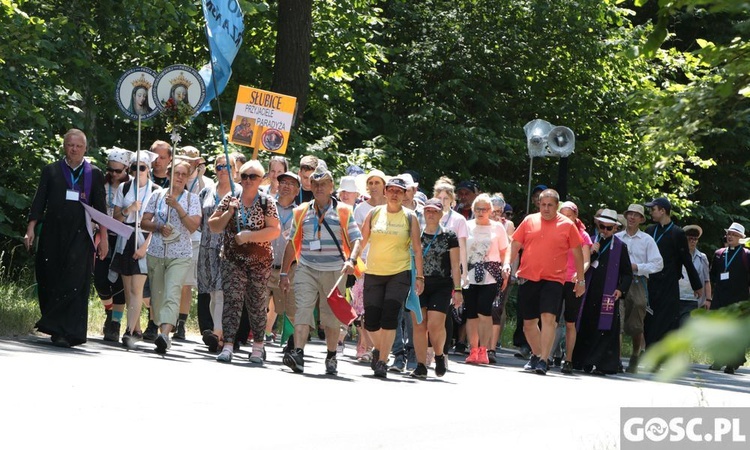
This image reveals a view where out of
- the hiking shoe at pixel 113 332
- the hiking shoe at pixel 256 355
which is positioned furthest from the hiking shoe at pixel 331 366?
the hiking shoe at pixel 113 332

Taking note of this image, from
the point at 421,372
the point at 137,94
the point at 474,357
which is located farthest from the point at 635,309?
the point at 137,94

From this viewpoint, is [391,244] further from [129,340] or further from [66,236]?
[66,236]

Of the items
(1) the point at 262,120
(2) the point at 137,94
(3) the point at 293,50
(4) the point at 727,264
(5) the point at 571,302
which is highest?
(3) the point at 293,50

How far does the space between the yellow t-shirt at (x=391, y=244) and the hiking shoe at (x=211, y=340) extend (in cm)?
204

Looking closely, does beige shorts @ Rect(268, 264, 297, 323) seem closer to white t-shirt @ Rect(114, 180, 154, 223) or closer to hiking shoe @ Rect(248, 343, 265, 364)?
hiking shoe @ Rect(248, 343, 265, 364)

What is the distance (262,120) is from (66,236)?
5.31 metres

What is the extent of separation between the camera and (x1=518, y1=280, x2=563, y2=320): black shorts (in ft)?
48.7

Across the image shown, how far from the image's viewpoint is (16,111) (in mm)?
19250

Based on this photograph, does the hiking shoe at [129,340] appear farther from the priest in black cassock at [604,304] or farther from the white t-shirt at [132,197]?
the priest in black cassock at [604,304]

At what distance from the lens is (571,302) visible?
51.7 feet

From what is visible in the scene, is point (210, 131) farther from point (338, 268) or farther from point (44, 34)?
point (338, 268)

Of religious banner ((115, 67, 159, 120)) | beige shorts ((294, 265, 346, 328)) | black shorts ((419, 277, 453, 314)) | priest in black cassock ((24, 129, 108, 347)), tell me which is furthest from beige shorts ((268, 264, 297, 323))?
religious banner ((115, 67, 159, 120))

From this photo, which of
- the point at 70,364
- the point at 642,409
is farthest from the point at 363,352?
the point at 642,409

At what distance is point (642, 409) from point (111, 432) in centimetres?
359
